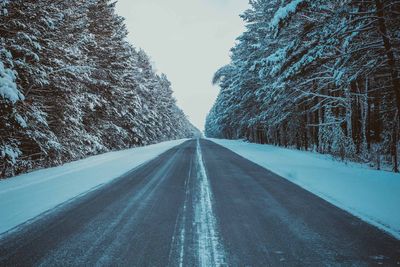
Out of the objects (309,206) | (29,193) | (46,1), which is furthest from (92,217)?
(46,1)

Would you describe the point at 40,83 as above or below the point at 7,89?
above

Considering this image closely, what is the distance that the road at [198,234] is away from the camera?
3.45m

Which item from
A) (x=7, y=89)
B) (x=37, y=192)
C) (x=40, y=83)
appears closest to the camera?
(x=37, y=192)

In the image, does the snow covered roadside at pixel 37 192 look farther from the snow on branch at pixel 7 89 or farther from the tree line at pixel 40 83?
the snow on branch at pixel 7 89

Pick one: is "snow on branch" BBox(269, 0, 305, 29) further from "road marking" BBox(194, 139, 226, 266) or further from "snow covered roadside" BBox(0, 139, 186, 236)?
"snow covered roadside" BBox(0, 139, 186, 236)

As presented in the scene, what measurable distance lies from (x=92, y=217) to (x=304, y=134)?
66.5 feet

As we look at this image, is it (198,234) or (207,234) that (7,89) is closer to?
(198,234)

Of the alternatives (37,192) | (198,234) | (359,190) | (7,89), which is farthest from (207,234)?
(7,89)

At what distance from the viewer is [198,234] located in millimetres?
4254

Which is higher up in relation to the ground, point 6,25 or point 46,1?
point 46,1

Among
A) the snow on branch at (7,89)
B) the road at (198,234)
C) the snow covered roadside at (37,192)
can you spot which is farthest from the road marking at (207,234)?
the snow on branch at (7,89)

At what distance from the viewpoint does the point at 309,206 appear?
5930 millimetres

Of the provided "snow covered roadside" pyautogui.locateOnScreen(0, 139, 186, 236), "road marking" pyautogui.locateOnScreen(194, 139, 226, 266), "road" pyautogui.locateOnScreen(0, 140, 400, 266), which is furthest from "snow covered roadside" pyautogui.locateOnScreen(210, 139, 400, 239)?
"snow covered roadside" pyautogui.locateOnScreen(0, 139, 186, 236)

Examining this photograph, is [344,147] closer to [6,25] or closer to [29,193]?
[29,193]
